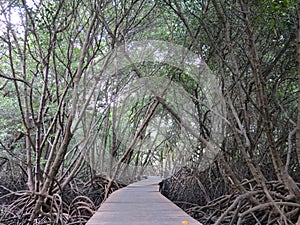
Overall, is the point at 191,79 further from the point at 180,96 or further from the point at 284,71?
the point at 284,71

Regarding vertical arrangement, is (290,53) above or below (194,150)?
above

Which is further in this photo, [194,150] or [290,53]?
[194,150]

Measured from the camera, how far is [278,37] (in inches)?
145

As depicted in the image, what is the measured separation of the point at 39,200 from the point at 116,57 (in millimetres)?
2473

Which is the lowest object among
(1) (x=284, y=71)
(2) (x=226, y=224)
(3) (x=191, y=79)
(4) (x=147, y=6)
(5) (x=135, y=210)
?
(2) (x=226, y=224)

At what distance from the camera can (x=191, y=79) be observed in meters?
5.96

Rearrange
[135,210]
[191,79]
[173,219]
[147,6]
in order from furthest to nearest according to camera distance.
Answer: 1. [191,79]
2. [147,6]
3. [135,210]
4. [173,219]

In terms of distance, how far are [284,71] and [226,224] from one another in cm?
195

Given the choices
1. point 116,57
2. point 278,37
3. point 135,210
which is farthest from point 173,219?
point 116,57

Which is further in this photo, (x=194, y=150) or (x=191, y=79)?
(x=194, y=150)

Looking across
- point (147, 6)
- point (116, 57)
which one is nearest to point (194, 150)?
point (116, 57)

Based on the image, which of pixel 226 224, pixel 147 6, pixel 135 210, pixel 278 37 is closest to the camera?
pixel 135 210

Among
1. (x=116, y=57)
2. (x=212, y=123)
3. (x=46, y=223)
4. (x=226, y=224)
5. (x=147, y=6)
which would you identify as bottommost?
(x=226, y=224)

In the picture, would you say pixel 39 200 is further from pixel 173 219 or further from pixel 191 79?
pixel 191 79
